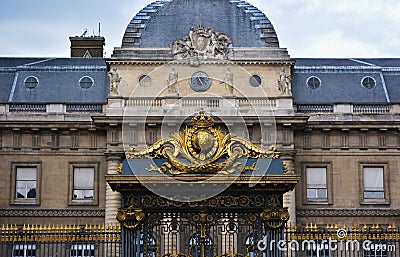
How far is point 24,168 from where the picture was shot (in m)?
43.8

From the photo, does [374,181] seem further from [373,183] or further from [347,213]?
[347,213]

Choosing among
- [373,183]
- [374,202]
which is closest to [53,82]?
[373,183]

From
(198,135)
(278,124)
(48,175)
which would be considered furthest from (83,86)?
(198,135)

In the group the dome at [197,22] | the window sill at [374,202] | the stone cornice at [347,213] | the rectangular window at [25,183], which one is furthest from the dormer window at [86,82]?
the window sill at [374,202]

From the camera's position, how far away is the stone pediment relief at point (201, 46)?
43.8 m

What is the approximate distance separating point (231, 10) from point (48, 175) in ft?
37.9

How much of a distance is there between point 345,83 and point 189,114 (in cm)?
894

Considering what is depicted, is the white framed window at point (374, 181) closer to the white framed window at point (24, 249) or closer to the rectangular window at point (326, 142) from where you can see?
the rectangular window at point (326, 142)

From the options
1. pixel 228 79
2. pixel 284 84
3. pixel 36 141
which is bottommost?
pixel 36 141

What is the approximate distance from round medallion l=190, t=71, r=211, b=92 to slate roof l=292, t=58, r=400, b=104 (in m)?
4.41

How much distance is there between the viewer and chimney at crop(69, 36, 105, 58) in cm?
5594

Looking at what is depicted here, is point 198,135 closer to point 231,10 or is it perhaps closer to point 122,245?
point 122,245

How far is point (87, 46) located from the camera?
5616cm

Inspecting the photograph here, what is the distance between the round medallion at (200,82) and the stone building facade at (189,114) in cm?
5
